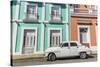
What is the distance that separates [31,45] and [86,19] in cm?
58

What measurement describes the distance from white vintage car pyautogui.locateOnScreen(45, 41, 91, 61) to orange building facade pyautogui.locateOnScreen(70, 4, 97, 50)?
46mm

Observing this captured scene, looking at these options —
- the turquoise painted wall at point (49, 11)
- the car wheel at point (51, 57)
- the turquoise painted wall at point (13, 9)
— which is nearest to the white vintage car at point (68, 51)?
the car wheel at point (51, 57)

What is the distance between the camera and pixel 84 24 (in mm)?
1886

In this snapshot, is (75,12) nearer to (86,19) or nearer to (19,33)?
(86,19)

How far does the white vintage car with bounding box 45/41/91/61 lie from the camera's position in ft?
5.82

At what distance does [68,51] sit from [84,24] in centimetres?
30

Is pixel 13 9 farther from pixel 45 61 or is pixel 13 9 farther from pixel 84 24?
pixel 84 24

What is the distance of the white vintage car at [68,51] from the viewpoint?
1772 mm

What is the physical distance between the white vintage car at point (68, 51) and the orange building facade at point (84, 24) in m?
0.05

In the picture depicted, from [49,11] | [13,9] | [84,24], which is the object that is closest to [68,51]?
[84,24]

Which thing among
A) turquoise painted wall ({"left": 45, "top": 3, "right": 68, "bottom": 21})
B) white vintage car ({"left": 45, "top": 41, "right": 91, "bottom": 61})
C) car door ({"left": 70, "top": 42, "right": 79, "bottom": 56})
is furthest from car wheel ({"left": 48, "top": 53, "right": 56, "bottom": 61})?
turquoise painted wall ({"left": 45, "top": 3, "right": 68, "bottom": 21})

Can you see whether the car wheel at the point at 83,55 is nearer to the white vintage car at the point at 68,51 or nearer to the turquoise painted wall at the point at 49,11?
the white vintage car at the point at 68,51

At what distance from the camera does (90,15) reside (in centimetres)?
190

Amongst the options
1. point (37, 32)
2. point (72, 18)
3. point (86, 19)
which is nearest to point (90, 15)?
point (86, 19)
